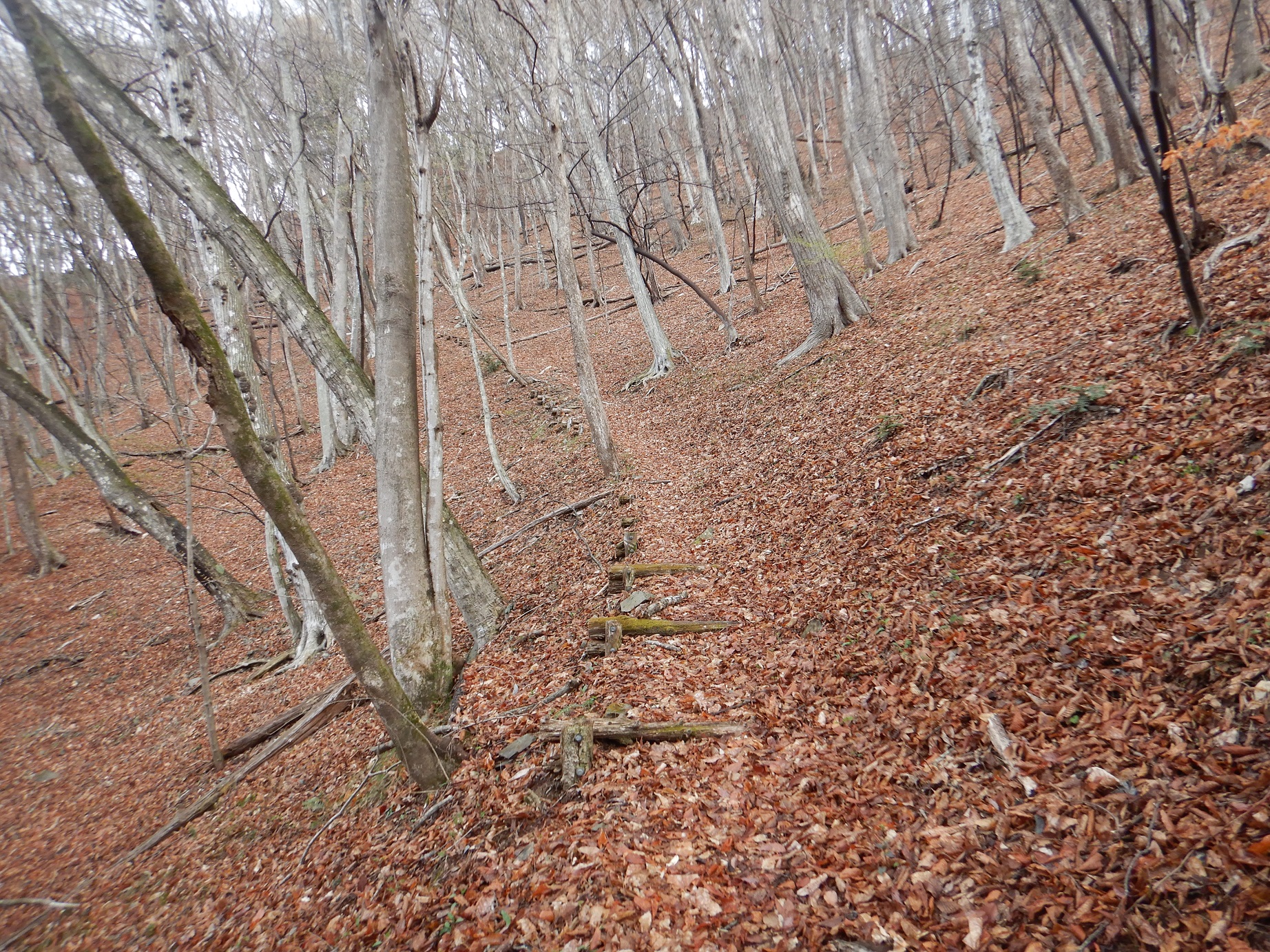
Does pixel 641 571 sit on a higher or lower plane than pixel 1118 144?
lower

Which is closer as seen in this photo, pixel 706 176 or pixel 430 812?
pixel 430 812

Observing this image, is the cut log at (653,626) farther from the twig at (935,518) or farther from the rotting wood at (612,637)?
the twig at (935,518)

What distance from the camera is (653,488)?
30.5 feet

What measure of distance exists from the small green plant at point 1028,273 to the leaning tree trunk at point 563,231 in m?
6.50

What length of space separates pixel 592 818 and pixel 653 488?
5904 millimetres

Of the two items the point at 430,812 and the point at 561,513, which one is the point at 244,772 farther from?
the point at 561,513

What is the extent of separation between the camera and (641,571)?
22.6 feet

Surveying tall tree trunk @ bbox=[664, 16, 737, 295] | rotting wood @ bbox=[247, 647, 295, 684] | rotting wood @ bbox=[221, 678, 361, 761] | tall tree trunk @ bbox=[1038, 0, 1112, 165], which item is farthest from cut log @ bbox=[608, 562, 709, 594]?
tall tree trunk @ bbox=[1038, 0, 1112, 165]

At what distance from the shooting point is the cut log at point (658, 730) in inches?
171

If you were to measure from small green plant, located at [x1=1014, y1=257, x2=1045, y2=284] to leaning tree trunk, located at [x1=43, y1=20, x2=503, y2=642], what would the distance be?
8.93 metres

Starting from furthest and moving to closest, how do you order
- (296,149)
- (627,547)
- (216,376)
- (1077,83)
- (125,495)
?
(296,149), (1077,83), (125,495), (627,547), (216,376)

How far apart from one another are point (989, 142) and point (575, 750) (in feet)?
38.8

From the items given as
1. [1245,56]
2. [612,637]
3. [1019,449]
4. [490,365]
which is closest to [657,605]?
[612,637]

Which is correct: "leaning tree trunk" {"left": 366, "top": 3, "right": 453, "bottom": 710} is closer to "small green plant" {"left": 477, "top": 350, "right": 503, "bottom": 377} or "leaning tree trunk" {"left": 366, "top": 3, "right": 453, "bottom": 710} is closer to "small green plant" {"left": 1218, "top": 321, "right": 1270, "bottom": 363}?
"small green plant" {"left": 1218, "top": 321, "right": 1270, "bottom": 363}
